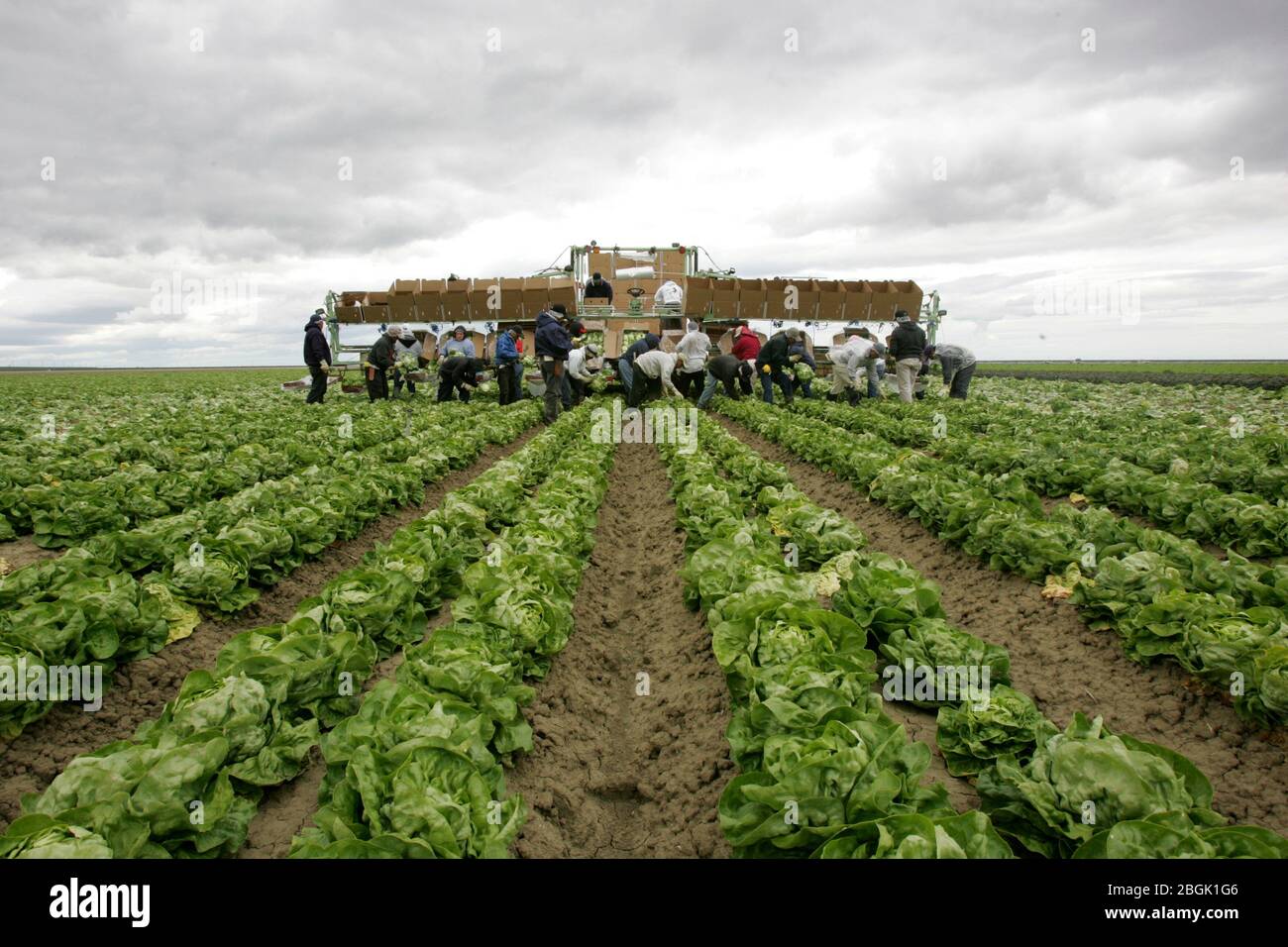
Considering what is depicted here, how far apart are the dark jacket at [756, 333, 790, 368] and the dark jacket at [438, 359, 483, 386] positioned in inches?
332

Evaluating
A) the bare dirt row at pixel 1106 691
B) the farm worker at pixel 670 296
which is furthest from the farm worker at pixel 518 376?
the bare dirt row at pixel 1106 691

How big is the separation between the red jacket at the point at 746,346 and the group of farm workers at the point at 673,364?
0.09 feet

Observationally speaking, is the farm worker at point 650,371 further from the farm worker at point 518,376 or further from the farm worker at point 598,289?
the farm worker at point 598,289

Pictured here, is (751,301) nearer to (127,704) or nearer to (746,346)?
(746,346)

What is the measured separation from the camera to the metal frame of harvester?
2208 centimetres

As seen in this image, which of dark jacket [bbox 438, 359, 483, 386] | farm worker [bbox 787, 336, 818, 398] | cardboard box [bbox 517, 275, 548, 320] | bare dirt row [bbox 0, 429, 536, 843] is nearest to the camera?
bare dirt row [bbox 0, 429, 536, 843]

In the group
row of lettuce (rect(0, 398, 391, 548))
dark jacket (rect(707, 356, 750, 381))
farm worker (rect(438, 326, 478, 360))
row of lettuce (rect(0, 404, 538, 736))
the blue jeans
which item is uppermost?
farm worker (rect(438, 326, 478, 360))

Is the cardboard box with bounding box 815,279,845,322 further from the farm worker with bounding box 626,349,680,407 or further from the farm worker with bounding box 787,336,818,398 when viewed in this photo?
the farm worker with bounding box 626,349,680,407

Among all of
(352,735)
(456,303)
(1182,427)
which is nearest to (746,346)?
(456,303)

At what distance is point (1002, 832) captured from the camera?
3.03 m

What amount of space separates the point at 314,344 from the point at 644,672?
17953 mm

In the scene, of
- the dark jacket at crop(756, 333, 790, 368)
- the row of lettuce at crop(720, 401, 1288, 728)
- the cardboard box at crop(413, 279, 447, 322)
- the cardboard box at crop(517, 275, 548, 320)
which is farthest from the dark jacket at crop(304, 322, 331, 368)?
the row of lettuce at crop(720, 401, 1288, 728)

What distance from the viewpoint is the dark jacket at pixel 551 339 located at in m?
15.7
